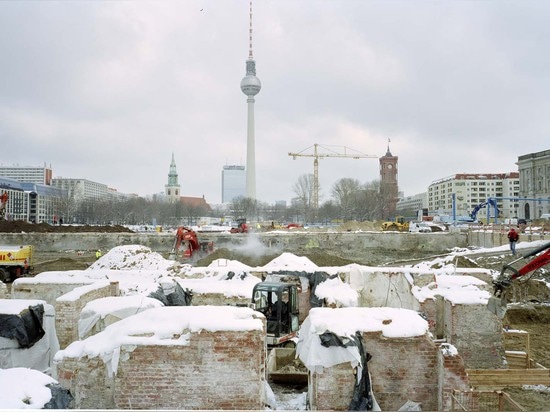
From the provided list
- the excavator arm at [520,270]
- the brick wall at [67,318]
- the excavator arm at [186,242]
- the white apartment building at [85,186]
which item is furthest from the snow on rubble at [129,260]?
the white apartment building at [85,186]

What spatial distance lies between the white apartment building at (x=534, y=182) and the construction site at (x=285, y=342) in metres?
52.6

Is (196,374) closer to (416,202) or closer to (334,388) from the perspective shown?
(334,388)

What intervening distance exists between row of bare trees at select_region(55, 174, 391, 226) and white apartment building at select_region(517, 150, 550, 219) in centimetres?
1933

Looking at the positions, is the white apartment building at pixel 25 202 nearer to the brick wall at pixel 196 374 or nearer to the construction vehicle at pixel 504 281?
the construction vehicle at pixel 504 281

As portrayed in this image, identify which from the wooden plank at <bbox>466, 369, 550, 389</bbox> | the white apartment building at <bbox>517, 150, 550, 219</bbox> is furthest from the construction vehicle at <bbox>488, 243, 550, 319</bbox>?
the white apartment building at <bbox>517, 150, 550, 219</bbox>

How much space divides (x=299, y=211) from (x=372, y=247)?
48.0m

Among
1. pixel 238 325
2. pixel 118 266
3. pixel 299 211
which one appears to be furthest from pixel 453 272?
pixel 299 211

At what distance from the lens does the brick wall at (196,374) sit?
524 centimetres

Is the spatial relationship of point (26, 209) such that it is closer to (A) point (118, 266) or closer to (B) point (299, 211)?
(B) point (299, 211)

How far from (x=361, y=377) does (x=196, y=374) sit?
6.49 feet

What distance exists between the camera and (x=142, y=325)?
565 cm

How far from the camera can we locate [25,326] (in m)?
6.93

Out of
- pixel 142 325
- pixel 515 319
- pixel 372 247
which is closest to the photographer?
pixel 142 325

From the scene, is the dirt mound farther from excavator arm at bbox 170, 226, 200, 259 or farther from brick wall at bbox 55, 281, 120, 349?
brick wall at bbox 55, 281, 120, 349
